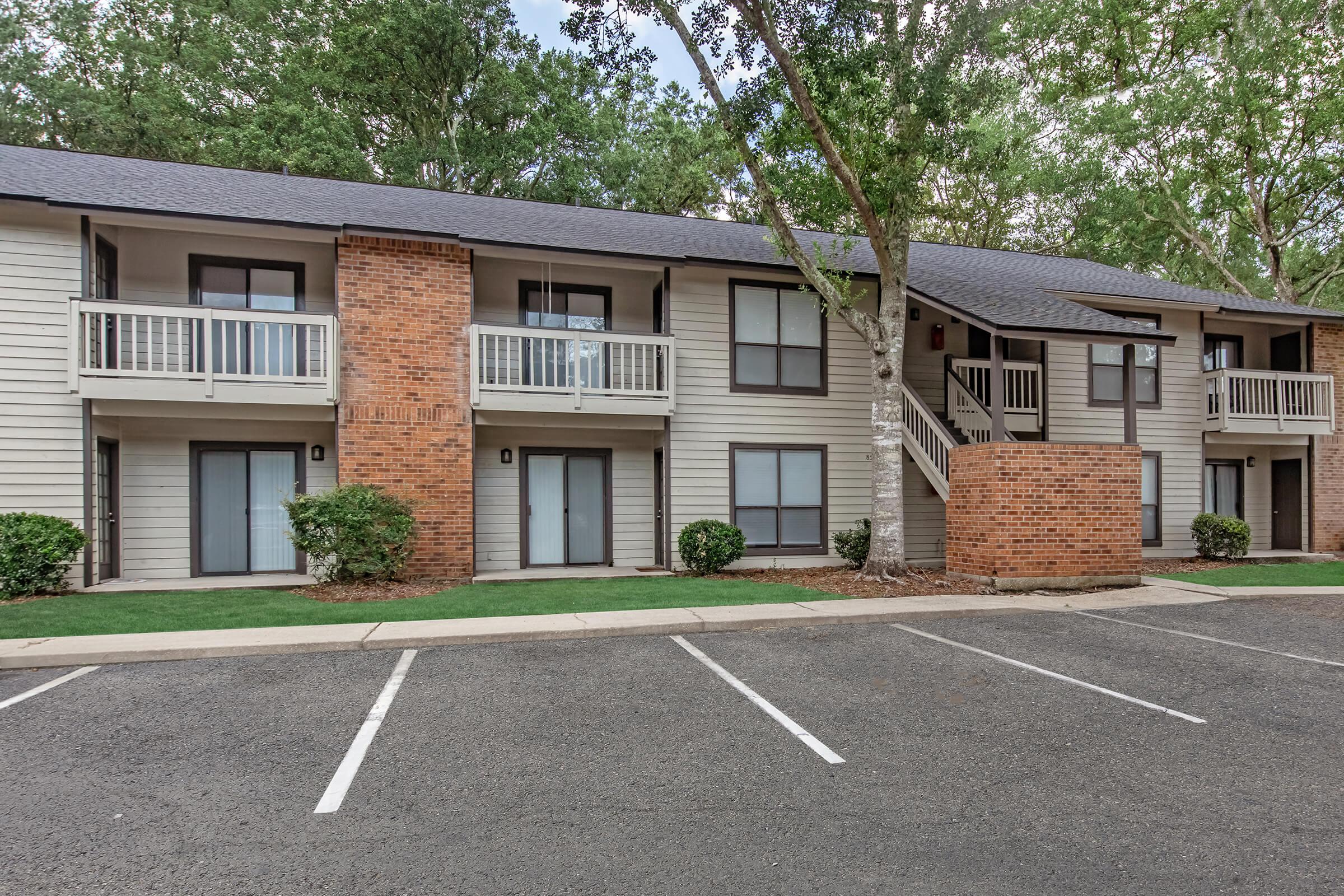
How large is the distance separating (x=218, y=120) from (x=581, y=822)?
2940 cm

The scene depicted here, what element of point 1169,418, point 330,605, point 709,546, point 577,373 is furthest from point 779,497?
point 1169,418

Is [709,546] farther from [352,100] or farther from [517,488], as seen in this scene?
[352,100]

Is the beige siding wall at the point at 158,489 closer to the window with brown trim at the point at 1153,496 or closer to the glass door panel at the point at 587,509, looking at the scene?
the glass door panel at the point at 587,509

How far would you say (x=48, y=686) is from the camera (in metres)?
5.86

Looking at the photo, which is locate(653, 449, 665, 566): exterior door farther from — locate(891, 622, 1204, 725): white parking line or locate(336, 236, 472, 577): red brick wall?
locate(891, 622, 1204, 725): white parking line

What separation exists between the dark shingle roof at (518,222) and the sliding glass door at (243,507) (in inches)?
151

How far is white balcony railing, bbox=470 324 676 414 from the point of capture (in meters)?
11.7

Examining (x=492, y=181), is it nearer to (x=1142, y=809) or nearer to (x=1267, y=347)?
(x=1267, y=347)

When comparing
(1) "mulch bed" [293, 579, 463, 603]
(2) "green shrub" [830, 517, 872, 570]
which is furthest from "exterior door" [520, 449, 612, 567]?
(2) "green shrub" [830, 517, 872, 570]

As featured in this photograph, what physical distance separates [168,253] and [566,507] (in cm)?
773

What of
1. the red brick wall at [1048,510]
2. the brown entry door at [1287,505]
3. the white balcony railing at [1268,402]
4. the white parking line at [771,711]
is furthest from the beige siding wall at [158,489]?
the brown entry door at [1287,505]

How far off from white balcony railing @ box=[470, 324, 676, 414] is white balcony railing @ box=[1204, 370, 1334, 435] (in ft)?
39.6

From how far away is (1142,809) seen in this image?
12.1 feet

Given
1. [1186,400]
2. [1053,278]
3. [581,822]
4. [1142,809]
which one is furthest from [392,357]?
[1186,400]
